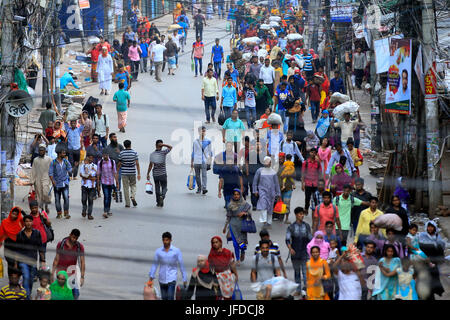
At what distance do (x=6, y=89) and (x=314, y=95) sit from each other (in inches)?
344

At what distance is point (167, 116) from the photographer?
23516 mm

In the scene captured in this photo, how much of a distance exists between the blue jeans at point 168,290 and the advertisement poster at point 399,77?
600 centimetres

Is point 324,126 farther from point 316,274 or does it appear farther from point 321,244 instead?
point 316,274

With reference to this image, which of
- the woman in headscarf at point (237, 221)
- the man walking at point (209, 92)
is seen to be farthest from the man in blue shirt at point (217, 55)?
the woman in headscarf at point (237, 221)

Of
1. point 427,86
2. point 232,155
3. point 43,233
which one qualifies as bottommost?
point 43,233

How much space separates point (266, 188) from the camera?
593 inches

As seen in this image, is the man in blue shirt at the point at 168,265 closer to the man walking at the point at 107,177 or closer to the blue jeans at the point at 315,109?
the man walking at the point at 107,177

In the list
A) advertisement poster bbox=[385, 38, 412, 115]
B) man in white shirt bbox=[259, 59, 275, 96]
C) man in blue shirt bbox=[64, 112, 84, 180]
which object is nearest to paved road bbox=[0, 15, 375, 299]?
man in blue shirt bbox=[64, 112, 84, 180]

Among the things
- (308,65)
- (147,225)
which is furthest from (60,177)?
(308,65)

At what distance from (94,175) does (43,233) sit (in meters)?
2.81

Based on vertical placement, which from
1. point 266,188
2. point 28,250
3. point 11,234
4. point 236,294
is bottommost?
point 236,294

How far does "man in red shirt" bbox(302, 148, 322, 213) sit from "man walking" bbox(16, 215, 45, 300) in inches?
191
